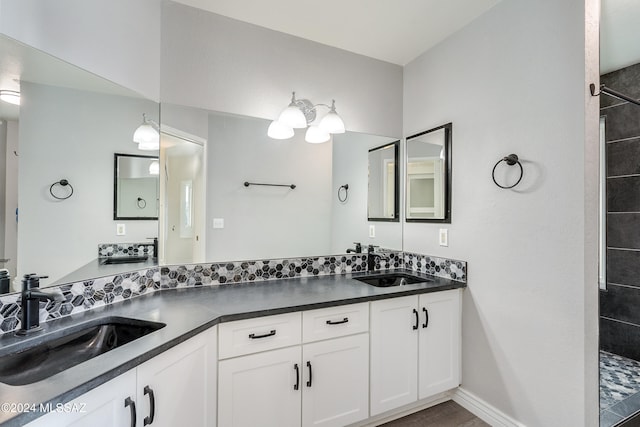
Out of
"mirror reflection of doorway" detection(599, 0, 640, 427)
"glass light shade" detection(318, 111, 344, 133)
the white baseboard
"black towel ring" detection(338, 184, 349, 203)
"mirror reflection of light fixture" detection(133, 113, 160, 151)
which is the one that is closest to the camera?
"mirror reflection of light fixture" detection(133, 113, 160, 151)

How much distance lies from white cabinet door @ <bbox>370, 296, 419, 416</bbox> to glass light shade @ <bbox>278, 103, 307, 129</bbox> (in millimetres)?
1263

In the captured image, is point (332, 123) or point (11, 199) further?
point (332, 123)

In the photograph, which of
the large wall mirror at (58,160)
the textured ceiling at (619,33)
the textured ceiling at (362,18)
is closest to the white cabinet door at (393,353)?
the large wall mirror at (58,160)

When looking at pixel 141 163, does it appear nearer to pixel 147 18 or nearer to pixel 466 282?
pixel 147 18

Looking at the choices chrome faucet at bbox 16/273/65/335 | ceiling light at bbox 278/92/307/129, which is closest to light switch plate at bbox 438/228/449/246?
ceiling light at bbox 278/92/307/129

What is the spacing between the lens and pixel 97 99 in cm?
152

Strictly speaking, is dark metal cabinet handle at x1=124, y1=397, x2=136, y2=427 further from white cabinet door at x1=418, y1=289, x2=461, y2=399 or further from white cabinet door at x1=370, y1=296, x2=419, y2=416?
white cabinet door at x1=418, y1=289, x2=461, y2=399

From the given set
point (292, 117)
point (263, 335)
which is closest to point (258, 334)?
point (263, 335)

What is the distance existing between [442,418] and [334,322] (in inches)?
42.4

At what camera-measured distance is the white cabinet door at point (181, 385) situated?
1083 mm

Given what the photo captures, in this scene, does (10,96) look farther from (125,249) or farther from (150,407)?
(150,407)

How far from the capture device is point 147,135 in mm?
1751

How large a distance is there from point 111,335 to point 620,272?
11.8ft

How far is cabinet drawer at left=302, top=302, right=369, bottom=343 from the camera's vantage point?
159 cm
